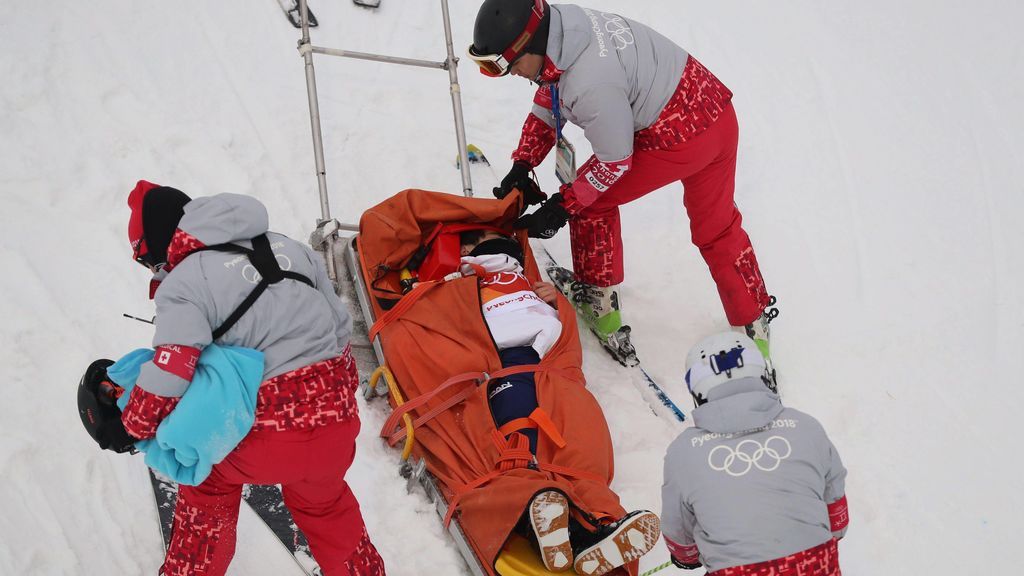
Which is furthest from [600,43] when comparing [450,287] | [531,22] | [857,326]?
[857,326]

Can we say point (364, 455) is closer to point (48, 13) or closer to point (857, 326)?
point (857, 326)

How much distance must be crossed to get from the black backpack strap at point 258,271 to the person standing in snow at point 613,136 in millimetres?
1289

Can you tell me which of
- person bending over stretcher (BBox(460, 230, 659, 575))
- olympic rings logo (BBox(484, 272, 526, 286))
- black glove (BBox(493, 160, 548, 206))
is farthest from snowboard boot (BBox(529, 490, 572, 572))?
black glove (BBox(493, 160, 548, 206))

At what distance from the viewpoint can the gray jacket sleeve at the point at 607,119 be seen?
3.33 m

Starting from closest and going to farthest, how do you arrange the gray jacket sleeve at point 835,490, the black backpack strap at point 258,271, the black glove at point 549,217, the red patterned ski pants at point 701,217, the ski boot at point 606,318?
the black backpack strap at point 258,271, the gray jacket sleeve at point 835,490, the red patterned ski pants at point 701,217, the black glove at point 549,217, the ski boot at point 606,318

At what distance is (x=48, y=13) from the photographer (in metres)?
4.72

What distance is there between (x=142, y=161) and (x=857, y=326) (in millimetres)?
3534

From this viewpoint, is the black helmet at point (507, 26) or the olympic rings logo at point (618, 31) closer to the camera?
the black helmet at point (507, 26)

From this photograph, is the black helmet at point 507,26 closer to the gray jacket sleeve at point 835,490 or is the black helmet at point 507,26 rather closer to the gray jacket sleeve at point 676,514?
the gray jacket sleeve at point 676,514

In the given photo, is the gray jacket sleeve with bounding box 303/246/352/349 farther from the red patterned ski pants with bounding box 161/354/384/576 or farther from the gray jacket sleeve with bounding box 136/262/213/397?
the gray jacket sleeve with bounding box 136/262/213/397

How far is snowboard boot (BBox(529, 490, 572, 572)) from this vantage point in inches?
110

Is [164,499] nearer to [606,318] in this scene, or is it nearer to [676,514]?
[676,514]

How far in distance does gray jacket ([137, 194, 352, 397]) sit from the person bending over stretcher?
36.0 inches

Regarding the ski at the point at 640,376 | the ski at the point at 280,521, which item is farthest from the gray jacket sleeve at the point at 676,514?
the ski at the point at 640,376
